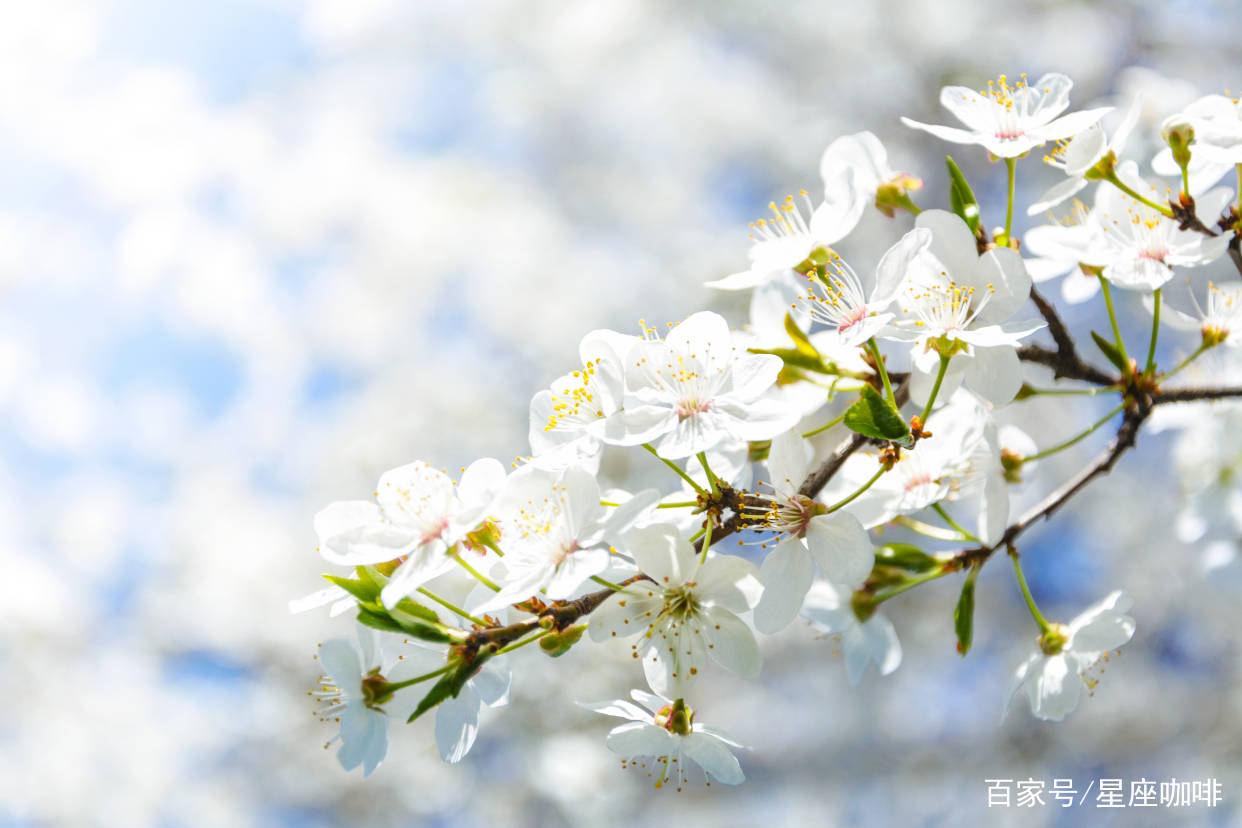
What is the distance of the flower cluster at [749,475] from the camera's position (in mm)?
744

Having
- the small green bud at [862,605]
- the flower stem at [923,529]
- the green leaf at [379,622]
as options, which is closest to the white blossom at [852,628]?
the small green bud at [862,605]

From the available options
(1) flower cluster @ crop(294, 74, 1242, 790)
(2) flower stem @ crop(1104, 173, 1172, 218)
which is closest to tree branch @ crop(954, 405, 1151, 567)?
(1) flower cluster @ crop(294, 74, 1242, 790)

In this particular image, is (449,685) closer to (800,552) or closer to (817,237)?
(800,552)

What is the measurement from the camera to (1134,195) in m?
0.90

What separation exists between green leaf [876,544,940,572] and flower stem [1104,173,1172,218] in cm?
44

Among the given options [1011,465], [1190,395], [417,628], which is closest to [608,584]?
[417,628]

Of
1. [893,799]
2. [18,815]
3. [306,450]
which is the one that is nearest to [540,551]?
[893,799]

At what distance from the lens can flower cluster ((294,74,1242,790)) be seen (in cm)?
74

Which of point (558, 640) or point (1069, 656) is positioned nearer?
point (558, 640)

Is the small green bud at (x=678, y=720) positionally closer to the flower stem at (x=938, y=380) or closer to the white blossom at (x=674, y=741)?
the white blossom at (x=674, y=741)

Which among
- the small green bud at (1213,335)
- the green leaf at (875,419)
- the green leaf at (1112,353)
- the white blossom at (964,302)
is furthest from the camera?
the small green bud at (1213,335)

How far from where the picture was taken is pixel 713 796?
375 cm

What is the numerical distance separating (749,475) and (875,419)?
0.29m

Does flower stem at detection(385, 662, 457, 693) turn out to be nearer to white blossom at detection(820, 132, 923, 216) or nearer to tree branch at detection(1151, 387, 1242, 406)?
white blossom at detection(820, 132, 923, 216)
